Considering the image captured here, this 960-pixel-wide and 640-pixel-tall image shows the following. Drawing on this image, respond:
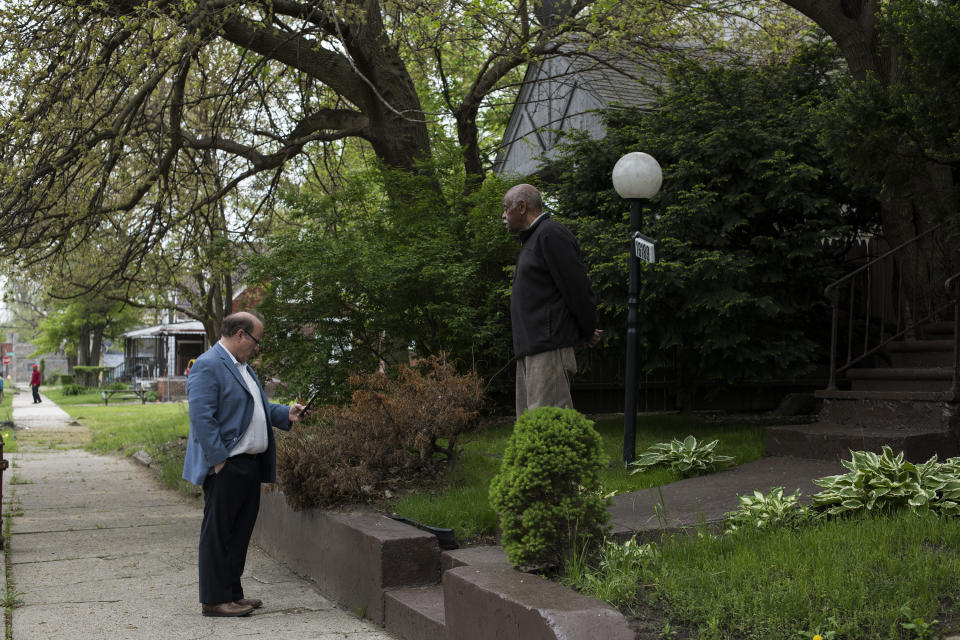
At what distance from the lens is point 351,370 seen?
9.84 metres

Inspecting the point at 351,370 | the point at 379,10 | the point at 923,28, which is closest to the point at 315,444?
the point at 351,370

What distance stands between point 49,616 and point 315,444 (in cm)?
209

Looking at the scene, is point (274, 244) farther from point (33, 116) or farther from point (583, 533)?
point (583, 533)

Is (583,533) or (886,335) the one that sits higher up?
(886,335)

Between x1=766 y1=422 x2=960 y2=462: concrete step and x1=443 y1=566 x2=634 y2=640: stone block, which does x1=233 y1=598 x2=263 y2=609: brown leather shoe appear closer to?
x1=443 y1=566 x2=634 y2=640: stone block

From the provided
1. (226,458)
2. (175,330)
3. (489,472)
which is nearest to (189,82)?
(489,472)

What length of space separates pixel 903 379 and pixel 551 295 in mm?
4925

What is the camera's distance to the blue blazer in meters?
5.68

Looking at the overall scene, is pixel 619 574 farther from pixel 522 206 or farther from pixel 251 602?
pixel 251 602

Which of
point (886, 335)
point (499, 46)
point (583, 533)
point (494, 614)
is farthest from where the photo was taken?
point (499, 46)

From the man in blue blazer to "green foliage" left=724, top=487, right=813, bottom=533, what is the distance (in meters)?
3.03

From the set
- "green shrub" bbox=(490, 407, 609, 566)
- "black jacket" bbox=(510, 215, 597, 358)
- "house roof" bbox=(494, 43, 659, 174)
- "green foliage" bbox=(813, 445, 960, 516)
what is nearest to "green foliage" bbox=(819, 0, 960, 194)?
"green foliage" bbox=(813, 445, 960, 516)

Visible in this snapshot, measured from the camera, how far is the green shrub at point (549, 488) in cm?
421

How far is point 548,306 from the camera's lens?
5.53 metres
